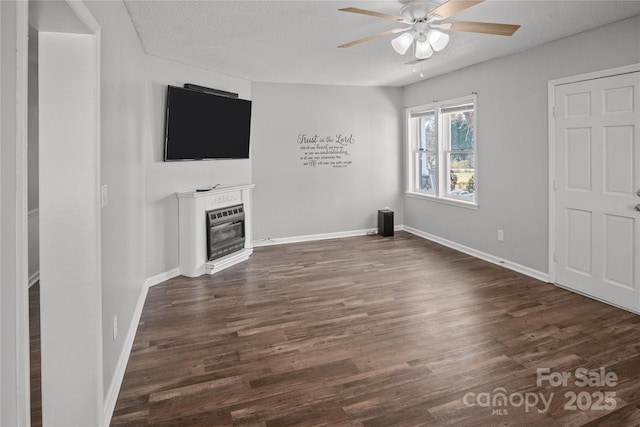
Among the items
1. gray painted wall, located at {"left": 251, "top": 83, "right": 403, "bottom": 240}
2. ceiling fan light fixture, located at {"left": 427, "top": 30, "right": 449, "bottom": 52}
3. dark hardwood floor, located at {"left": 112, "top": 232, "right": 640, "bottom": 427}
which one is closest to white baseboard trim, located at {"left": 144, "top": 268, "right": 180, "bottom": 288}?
dark hardwood floor, located at {"left": 112, "top": 232, "right": 640, "bottom": 427}

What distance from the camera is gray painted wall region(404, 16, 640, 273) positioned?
3645 millimetres

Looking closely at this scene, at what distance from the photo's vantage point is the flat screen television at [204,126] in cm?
443

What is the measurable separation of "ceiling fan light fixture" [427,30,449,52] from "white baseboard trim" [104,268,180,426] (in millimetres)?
3075

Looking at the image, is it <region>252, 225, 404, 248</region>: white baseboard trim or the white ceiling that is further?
<region>252, 225, 404, 248</region>: white baseboard trim

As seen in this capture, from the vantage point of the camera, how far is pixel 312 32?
143 inches

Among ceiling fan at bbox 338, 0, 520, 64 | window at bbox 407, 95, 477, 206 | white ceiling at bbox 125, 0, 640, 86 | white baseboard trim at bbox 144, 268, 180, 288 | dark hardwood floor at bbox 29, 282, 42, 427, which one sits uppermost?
white ceiling at bbox 125, 0, 640, 86

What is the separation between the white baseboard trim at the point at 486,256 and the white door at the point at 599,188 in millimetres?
254

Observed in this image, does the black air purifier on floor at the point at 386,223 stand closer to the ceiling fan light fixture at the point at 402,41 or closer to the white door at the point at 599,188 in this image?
the white door at the point at 599,188

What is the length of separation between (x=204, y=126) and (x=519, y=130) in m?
3.69

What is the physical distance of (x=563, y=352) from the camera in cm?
275

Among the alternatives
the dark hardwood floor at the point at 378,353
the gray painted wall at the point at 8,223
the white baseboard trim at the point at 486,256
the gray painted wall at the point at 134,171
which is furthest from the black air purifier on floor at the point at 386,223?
the gray painted wall at the point at 8,223

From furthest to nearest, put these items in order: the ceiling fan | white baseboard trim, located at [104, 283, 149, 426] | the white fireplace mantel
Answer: the white fireplace mantel < the ceiling fan < white baseboard trim, located at [104, 283, 149, 426]

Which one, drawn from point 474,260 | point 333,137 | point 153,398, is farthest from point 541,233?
point 153,398

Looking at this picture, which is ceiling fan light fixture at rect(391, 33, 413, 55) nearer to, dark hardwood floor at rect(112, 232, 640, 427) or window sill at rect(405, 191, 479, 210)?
dark hardwood floor at rect(112, 232, 640, 427)
